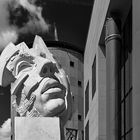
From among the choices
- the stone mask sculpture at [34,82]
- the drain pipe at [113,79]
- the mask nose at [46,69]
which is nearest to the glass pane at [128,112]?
the drain pipe at [113,79]

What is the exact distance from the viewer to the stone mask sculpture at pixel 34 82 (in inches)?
845

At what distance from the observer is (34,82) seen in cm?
2148

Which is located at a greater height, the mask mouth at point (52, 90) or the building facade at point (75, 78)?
the building facade at point (75, 78)

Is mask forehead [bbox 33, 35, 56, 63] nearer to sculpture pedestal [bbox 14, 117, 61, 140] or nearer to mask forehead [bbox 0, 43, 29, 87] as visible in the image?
mask forehead [bbox 0, 43, 29, 87]

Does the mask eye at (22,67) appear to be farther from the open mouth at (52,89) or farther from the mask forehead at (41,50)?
the open mouth at (52,89)

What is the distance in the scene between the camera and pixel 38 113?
21.6 m

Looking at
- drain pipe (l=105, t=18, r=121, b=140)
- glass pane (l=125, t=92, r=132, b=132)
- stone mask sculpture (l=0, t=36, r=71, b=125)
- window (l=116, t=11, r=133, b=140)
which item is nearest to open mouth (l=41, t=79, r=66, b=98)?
stone mask sculpture (l=0, t=36, r=71, b=125)

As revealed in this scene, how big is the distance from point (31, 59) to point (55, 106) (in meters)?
2.63

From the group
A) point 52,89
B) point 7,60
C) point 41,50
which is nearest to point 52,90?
point 52,89

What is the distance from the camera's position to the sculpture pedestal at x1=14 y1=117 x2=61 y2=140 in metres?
21.3

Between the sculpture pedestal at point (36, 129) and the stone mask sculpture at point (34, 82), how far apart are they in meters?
0.32

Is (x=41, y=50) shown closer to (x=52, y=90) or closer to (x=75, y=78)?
(x=52, y=90)

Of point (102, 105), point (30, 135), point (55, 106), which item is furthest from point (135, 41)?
point (102, 105)

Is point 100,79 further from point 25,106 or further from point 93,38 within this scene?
point 25,106
